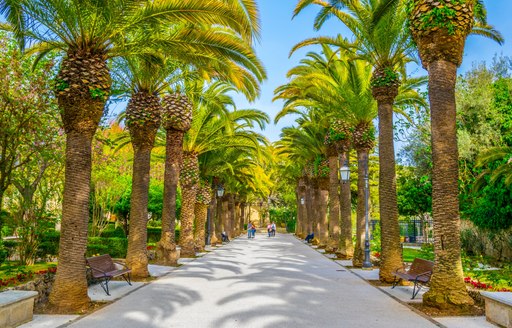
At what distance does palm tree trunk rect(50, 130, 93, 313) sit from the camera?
27.2ft

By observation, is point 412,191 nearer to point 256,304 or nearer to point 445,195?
point 445,195

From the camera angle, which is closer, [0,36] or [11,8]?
[11,8]

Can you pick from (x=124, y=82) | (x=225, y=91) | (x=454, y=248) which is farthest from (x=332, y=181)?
(x=454, y=248)

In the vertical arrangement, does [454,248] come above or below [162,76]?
below

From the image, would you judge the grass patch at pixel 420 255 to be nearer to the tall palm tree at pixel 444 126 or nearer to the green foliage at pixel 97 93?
the tall palm tree at pixel 444 126

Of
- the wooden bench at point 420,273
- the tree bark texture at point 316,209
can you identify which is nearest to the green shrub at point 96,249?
the wooden bench at point 420,273

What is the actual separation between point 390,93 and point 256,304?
7.64 meters

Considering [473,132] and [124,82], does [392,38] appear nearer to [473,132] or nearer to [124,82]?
[124,82]

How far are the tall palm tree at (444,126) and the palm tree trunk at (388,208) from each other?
3192 millimetres

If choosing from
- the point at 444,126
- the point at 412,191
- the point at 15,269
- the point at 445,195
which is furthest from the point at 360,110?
the point at 15,269

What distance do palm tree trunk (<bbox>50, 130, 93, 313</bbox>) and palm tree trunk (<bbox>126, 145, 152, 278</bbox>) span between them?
4.00 meters

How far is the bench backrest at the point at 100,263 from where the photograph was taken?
31.8 feet

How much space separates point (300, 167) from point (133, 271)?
2632 cm

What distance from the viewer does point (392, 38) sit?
12641 mm
